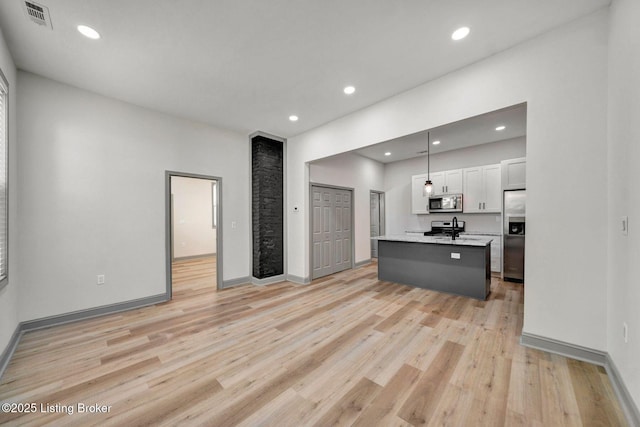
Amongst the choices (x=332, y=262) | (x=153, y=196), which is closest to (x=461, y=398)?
(x=332, y=262)

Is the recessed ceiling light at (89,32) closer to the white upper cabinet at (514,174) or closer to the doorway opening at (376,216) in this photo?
the doorway opening at (376,216)

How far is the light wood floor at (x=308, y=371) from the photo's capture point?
1581mm

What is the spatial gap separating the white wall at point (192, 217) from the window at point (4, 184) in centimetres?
485

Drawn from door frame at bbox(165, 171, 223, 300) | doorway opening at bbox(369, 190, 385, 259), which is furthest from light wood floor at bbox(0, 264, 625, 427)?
doorway opening at bbox(369, 190, 385, 259)

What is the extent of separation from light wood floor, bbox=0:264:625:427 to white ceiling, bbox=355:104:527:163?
9.15ft

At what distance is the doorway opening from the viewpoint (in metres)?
7.27

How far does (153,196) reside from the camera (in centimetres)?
371

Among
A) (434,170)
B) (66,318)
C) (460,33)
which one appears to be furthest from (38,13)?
(434,170)

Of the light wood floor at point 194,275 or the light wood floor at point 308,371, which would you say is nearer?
the light wood floor at point 308,371

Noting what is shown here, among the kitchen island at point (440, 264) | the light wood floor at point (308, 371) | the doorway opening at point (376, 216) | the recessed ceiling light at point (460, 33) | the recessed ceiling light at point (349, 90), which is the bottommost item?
the light wood floor at point (308, 371)

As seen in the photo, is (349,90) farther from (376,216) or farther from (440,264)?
(376,216)

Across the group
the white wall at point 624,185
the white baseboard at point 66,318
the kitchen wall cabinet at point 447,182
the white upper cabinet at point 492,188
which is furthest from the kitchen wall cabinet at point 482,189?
the white baseboard at point 66,318

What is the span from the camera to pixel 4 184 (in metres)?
2.33

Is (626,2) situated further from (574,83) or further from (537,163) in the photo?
(537,163)
